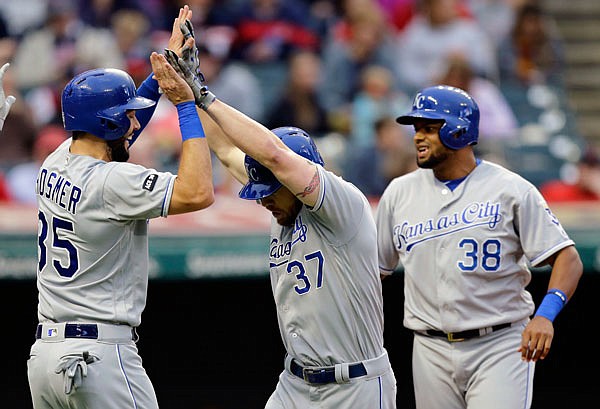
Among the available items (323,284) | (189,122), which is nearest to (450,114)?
(323,284)

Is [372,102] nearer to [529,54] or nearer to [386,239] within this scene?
[529,54]

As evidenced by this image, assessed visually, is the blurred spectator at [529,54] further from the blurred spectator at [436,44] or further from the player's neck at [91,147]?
the player's neck at [91,147]

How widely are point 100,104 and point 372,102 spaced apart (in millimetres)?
4951

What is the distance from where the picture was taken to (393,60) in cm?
930

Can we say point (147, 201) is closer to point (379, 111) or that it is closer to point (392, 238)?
point (392, 238)

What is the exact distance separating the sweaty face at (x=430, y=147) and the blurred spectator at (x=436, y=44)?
4.51 metres

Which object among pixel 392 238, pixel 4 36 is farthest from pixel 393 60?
pixel 392 238

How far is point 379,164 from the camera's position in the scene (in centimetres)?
786

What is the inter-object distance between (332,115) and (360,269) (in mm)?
4782

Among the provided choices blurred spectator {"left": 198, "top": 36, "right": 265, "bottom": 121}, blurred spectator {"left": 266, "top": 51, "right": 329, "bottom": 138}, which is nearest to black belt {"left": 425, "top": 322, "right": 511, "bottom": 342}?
blurred spectator {"left": 266, "top": 51, "right": 329, "bottom": 138}

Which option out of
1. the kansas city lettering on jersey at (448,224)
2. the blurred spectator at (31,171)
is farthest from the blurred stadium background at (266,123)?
the kansas city lettering on jersey at (448,224)

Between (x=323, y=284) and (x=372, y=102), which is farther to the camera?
(x=372, y=102)

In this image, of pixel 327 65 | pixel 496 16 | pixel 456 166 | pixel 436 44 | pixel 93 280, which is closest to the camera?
pixel 93 280

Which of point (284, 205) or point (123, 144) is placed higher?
point (123, 144)
